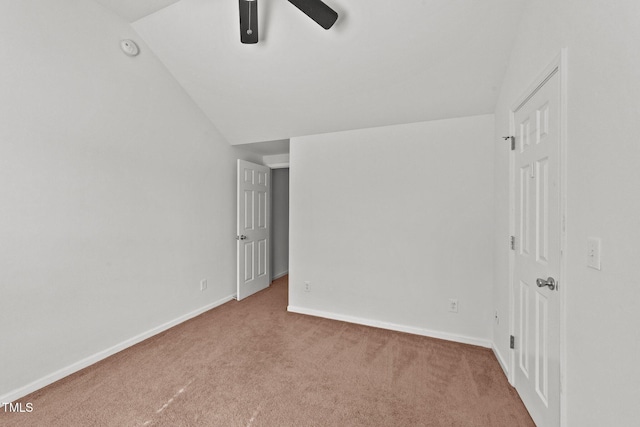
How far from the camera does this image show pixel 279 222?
5039 millimetres

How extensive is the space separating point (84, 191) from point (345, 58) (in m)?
2.39

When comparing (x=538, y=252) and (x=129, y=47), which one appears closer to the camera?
(x=538, y=252)

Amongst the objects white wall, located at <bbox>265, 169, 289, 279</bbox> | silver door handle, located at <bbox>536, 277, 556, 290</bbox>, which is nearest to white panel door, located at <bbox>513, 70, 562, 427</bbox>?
silver door handle, located at <bbox>536, 277, 556, 290</bbox>

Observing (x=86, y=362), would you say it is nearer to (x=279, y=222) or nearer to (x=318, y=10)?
(x=318, y=10)

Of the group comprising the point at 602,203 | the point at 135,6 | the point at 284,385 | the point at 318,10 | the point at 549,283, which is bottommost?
the point at 284,385

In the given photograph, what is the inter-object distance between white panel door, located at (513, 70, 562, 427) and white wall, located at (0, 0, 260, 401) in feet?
10.3

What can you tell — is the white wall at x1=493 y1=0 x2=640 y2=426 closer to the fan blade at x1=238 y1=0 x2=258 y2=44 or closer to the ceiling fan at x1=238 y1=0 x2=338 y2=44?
the ceiling fan at x1=238 y1=0 x2=338 y2=44

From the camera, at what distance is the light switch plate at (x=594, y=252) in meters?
1.01

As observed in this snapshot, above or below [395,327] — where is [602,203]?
above

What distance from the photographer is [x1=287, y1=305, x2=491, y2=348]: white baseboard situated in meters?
2.51

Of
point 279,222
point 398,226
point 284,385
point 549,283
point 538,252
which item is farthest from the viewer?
point 279,222

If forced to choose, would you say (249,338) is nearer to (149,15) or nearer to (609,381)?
(609,381)

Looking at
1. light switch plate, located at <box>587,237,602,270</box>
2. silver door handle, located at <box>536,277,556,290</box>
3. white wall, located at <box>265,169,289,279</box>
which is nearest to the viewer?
light switch plate, located at <box>587,237,602,270</box>

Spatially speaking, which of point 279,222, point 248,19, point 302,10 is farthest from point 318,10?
point 279,222
